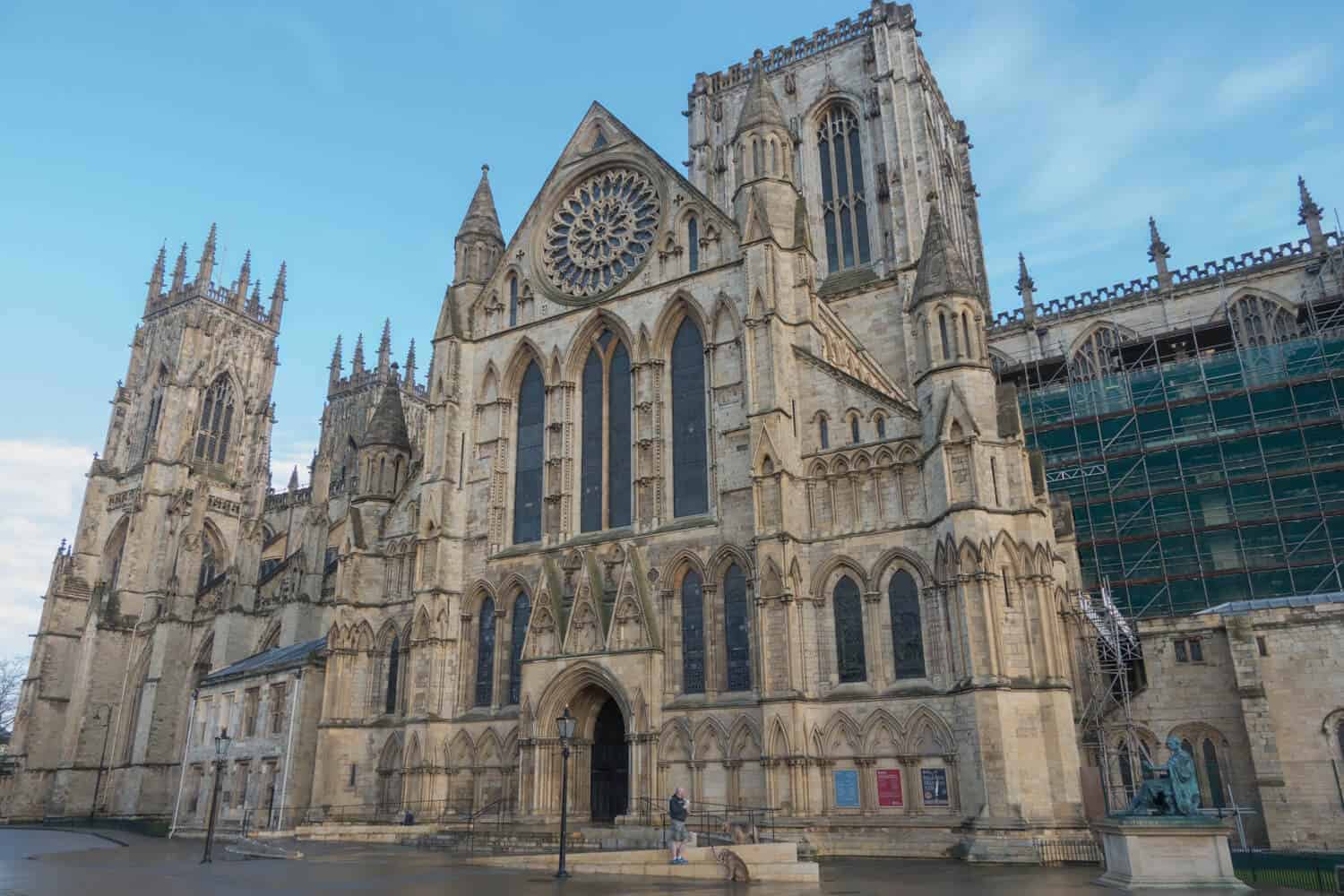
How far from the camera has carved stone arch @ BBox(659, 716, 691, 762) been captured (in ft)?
77.6

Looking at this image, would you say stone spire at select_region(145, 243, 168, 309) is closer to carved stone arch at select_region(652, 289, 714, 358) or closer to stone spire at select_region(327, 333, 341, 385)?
stone spire at select_region(327, 333, 341, 385)

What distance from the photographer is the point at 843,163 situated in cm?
4316

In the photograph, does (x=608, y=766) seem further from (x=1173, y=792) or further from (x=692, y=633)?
(x=1173, y=792)

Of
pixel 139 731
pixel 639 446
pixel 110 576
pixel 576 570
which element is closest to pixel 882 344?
pixel 639 446

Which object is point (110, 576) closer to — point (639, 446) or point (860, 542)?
point (639, 446)

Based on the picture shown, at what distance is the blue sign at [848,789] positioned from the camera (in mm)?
21719

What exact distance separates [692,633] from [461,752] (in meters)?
8.00

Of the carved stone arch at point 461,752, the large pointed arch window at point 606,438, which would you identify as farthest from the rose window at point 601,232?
the carved stone arch at point 461,752

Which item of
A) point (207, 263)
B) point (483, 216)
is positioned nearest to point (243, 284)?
point (207, 263)

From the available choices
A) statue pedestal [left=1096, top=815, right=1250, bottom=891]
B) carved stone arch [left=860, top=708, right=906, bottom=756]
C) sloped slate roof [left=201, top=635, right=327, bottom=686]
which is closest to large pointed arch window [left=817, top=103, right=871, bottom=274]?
carved stone arch [left=860, top=708, right=906, bottom=756]

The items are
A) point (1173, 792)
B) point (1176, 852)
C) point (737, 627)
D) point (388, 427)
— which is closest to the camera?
point (1176, 852)

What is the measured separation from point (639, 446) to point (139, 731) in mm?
33983

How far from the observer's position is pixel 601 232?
101 ft

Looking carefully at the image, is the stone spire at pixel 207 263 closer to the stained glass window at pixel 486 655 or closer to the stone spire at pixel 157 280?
the stone spire at pixel 157 280
